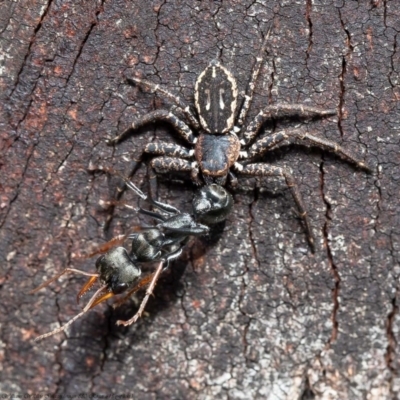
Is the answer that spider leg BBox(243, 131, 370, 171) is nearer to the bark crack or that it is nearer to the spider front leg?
the bark crack

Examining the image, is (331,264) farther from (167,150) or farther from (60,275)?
(60,275)

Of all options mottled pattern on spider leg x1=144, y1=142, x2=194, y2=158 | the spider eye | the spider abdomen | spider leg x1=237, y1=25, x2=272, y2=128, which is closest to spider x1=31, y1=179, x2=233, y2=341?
the spider abdomen

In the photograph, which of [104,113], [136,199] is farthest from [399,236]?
[104,113]

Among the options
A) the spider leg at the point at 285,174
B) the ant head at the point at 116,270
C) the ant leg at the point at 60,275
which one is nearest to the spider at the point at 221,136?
the spider leg at the point at 285,174

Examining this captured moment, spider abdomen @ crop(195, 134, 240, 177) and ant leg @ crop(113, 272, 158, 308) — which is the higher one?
spider abdomen @ crop(195, 134, 240, 177)

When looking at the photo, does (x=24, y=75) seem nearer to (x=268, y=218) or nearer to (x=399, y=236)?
(x=268, y=218)

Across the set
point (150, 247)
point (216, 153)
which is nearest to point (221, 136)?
point (216, 153)
